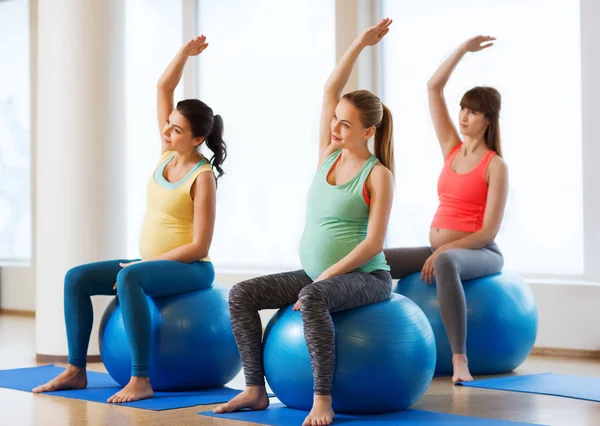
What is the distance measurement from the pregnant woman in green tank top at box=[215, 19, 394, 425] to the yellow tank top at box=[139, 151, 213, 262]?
0.63m

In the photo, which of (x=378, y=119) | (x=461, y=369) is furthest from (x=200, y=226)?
(x=461, y=369)

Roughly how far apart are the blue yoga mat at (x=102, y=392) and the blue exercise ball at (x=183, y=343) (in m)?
0.06

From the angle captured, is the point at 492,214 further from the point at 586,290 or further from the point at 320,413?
the point at 320,413

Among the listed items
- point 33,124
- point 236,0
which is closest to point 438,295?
point 236,0

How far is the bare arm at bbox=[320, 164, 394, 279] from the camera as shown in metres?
3.04

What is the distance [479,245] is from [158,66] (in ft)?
11.3

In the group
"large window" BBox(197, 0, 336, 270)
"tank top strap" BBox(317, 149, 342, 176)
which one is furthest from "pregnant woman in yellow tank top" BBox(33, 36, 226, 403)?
"large window" BBox(197, 0, 336, 270)

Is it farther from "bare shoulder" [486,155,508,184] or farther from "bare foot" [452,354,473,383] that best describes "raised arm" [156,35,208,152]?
"bare foot" [452,354,473,383]

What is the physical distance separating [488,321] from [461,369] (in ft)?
0.89

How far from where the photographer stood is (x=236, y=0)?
6398 mm

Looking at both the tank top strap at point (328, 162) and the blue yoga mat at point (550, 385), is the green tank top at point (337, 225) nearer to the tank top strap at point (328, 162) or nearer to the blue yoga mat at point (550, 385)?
the tank top strap at point (328, 162)

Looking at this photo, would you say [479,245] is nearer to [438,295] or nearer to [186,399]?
[438,295]

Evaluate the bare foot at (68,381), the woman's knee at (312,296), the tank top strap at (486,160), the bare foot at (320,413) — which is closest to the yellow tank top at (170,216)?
the bare foot at (68,381)

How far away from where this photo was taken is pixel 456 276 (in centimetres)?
383
